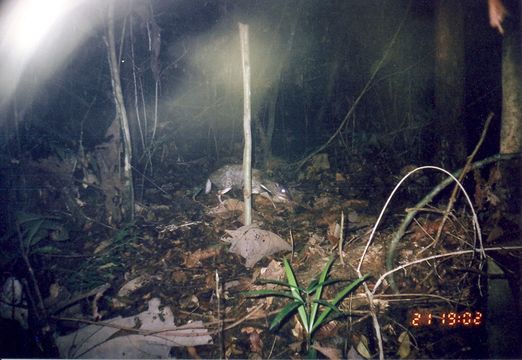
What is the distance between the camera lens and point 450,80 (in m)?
3.98

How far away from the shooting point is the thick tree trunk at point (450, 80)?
12.5 ft

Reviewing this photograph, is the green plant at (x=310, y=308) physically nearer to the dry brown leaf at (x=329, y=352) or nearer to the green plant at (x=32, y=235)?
the dry brown leaf at (x=329, y=352)

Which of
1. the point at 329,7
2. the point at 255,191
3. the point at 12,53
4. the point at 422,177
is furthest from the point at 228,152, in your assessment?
the point at 12,53

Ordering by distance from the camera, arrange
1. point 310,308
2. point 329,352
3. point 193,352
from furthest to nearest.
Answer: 1. point 310,308
2. point 193,352
3. point 329,352

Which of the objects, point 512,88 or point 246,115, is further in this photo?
point 246,115

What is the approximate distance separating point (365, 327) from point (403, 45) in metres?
7.22

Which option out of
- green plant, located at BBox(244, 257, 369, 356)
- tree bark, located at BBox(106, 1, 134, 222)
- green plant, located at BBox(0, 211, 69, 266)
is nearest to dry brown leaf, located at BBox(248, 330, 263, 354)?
green plant, located at BBox(244, 257, 369, 356)

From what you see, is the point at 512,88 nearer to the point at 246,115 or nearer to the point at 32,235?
the point at 246,115

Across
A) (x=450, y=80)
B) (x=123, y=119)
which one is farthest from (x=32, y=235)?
(x=450, y=80)
